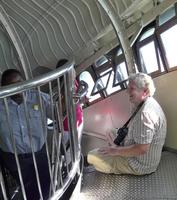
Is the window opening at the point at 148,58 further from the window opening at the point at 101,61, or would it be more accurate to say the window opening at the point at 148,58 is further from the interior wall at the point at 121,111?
the window opening at the point at 101,61

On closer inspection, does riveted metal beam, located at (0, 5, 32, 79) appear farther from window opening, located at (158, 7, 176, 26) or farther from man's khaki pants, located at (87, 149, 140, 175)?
man's khaki pants, located at (87, 149, 140, 175)

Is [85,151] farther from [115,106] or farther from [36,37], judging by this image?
[36,37]

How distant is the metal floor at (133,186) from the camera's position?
3182 mm

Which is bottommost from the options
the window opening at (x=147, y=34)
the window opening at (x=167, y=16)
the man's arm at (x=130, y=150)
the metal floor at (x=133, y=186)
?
the metal floor at (x=133, y=186)

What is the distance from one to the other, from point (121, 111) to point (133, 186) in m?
1.37

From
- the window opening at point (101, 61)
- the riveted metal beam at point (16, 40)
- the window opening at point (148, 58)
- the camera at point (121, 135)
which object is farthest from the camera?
the window opening at point (101, 61)

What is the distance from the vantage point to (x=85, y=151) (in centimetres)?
504

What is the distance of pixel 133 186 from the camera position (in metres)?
3.33

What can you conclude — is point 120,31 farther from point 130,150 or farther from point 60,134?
point 60,134

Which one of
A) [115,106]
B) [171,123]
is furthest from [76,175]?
[115,106]

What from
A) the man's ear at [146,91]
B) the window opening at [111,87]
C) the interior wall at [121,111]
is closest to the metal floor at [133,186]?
the interior wall at [121,111]

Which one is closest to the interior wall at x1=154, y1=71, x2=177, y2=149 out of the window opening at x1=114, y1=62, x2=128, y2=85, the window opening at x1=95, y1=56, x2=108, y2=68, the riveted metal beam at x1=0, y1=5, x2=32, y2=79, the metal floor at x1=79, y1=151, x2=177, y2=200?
the metal floor at x1=79, y1=151, x2=177, y2=200

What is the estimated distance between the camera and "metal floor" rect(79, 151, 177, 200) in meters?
3.18

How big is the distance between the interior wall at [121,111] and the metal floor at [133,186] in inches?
15.4
